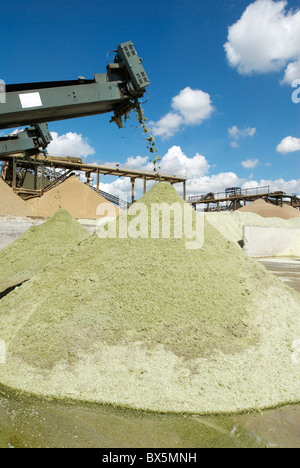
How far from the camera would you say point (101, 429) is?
84.7 inches

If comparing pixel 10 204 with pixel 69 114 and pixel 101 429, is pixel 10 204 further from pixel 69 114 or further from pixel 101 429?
pixel 101 429

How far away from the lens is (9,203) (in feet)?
51.6

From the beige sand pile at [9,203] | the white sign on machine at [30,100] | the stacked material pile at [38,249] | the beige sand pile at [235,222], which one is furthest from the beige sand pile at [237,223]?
the white sign on machine at [30,100]

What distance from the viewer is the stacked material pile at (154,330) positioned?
264cm

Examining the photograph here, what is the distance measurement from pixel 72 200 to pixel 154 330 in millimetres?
16922

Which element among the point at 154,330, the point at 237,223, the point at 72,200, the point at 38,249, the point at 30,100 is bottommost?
the point at 154,330

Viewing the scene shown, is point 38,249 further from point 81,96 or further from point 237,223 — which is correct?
point 237,223

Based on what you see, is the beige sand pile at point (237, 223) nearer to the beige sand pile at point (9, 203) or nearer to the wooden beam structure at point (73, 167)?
the wooden beam structure at point (73, 167)

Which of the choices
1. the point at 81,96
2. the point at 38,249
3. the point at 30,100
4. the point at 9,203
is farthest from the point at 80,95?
the point at 9,203

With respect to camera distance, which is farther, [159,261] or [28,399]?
[159,261]

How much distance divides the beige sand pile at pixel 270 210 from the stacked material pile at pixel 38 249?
2159 cm

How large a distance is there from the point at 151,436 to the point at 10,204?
15.6m

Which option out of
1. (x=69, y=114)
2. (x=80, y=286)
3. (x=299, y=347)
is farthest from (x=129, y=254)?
(x=299, y=347)

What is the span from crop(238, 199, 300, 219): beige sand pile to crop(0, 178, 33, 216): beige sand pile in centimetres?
1808
